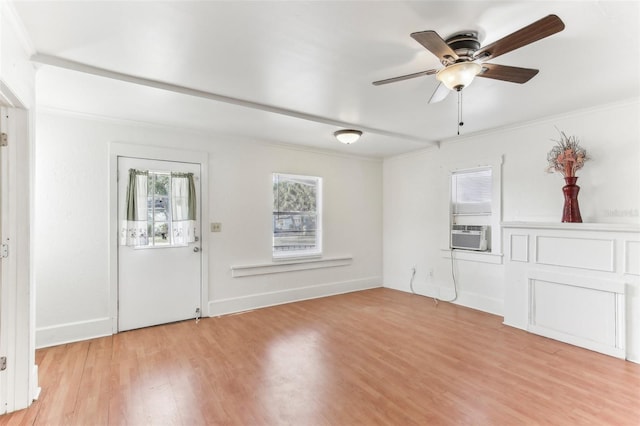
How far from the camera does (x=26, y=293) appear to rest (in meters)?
2.11

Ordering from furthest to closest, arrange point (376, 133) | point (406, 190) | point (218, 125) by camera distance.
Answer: point (406, 190)
point (376, 133)
point (218, 125)

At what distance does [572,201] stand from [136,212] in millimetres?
4985

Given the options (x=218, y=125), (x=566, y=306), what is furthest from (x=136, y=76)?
(x=566, y=306)

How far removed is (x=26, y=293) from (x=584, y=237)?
4939mm

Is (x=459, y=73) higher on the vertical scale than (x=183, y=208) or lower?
higher

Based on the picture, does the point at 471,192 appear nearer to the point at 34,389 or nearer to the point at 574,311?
the point at 574,311

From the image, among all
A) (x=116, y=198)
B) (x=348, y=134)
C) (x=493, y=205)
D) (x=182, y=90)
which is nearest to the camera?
(x=182, y=90)

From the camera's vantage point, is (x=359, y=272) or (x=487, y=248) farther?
(x=359, y=272)

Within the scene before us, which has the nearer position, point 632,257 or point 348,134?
point 632,257

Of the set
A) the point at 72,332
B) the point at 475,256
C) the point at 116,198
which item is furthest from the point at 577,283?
the point at 72,332

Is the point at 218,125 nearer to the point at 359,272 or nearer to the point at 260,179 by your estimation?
the point at 260,179

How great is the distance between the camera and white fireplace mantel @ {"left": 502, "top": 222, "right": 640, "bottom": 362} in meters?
2.88

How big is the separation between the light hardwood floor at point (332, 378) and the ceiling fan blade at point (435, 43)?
7.62 feet

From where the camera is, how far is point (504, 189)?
13.5ft
